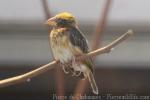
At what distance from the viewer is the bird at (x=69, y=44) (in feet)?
7.89

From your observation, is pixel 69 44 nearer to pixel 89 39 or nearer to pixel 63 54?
pixel 63 54

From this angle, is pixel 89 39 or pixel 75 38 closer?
pixel 75 38

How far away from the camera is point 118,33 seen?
450 cm

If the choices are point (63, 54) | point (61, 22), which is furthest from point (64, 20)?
point (63, 54)

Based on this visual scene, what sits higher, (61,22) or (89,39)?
(89,39)

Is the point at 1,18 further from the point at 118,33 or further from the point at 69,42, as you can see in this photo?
the point at 69,42

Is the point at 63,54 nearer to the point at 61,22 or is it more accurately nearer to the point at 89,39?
the point at 61,22

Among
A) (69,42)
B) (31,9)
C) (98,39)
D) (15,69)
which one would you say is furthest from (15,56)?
(98,39)

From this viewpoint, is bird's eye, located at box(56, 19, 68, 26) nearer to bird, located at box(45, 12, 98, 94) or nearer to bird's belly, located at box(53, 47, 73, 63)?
bird, located at box(45, 12, 98, 94)

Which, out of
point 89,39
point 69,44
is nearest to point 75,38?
point 69,44

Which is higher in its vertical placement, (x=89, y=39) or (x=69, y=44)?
(x=89, y=39)

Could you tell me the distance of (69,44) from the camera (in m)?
2.60

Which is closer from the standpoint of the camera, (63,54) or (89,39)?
(63,54)

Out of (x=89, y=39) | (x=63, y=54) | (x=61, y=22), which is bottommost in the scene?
(x=63, y=54)
